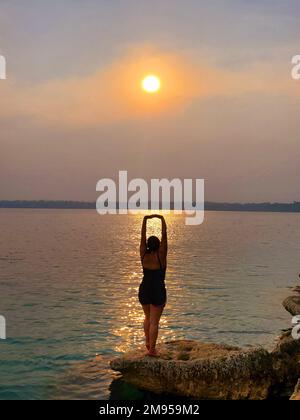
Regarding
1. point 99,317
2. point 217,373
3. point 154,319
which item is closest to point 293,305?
point 99,317

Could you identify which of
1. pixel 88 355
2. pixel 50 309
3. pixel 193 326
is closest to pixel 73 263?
pixel 50 309

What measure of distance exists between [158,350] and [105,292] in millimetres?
19643

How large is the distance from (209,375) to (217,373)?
0.72ft

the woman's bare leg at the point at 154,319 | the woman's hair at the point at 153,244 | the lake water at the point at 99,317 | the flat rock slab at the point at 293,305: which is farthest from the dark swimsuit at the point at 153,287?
the flat rock slab at the point at 293,305

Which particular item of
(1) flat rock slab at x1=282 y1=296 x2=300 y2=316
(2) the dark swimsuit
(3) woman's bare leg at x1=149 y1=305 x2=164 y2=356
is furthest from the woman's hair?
(1) flat rock slab at x1=282 y1=296 x2=300 y2=316

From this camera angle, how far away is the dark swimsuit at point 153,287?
A: 1217 centimetres

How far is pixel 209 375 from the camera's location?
40.6 ft

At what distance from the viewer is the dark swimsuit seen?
1217cm

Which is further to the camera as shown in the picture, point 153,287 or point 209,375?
point 209,375

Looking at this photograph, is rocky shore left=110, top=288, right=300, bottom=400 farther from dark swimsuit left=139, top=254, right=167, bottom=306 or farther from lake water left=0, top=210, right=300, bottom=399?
dark swimsuit left=139, top=254, right=167, bottom=306

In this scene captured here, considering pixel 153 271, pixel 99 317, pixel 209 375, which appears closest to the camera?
pixel 153 271

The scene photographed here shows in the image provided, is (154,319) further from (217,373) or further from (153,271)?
(217,373)

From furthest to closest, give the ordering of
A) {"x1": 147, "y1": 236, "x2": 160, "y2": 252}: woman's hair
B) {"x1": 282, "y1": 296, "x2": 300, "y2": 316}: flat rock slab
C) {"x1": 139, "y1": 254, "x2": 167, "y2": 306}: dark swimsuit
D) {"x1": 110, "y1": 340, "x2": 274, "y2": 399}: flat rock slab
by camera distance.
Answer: {"x1": 282, "y1": 296, "x2": 300, "y2": 316}: flat rock slab < {"x1": 110, "y1": 340, "x2": 274, "y2": 399}: flat rock slab < {"x1": 139, "y1": 254, "x2": 167, "y2": 306}: dark swimsuit < {"x1": 147, "y1": 236, "x2": 160, "y2": 252}: woman's hair
